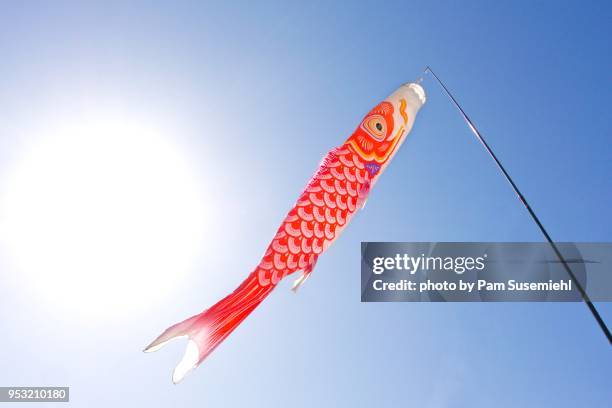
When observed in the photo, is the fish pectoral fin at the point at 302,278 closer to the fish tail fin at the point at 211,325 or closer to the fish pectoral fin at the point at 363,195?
the fish tail fin at the point at 211,325

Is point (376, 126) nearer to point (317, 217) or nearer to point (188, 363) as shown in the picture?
point (317, 217)

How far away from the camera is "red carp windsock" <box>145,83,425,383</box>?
4500mm

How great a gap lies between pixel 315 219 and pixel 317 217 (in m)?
0.03

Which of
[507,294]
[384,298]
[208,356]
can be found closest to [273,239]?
[208,356]

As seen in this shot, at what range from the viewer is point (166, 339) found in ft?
14.1

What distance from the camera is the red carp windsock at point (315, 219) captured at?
450cm

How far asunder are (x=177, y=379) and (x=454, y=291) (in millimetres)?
3852

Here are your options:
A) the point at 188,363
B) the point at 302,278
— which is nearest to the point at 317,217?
the point at 302,278

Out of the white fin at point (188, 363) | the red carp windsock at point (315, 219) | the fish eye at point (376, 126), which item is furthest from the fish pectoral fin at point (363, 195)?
the white fin at point (188, 363)

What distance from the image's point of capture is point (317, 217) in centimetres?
529

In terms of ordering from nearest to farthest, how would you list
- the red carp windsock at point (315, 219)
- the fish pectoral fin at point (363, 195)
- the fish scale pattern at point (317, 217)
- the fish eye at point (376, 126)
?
the red carp windsock at point (315, 219) → the fish scale pattern at point (317, 217) → the fish pectoral fin at point (363, 195) → the fish eye at point (376, 126)

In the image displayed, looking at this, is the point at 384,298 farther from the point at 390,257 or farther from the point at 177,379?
the point at 177,379

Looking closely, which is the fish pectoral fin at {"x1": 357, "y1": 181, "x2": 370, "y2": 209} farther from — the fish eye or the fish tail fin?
the fish tail fin

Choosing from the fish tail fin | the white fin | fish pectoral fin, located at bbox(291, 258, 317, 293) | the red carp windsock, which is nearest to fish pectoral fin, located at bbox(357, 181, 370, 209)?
the red carp windsock
